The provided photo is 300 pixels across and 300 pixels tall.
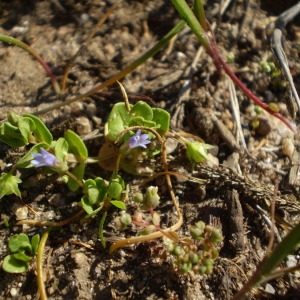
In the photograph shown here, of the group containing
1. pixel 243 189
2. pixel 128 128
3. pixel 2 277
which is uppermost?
pixel 128 128

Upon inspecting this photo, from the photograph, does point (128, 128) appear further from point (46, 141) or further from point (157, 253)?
point (157, 253)

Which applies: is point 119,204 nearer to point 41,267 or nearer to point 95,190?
point 95,190

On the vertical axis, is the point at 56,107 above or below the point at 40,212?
above

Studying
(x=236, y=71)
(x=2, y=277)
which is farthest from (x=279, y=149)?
(x=2, y=277)

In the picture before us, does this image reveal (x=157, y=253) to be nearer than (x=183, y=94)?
Yes

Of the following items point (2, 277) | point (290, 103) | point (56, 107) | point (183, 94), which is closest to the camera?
point (2, 277)

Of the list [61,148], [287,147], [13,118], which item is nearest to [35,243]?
[61,148]
